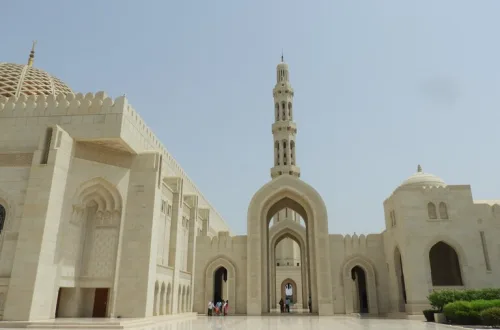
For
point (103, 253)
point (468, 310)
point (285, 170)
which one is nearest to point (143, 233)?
point (103, 253)

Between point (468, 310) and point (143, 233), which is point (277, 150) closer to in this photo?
point (143, 233)

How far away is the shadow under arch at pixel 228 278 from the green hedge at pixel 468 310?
1268 cm

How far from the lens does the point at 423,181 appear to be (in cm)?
2136

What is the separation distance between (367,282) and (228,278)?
8880 millimetres

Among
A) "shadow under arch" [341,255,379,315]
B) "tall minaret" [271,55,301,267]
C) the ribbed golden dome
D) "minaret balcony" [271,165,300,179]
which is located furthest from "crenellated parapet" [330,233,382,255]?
the ribbed golden dome

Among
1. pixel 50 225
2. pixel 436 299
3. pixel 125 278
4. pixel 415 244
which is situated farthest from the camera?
pixel 415 244

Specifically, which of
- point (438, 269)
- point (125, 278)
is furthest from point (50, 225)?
point (438, 269)

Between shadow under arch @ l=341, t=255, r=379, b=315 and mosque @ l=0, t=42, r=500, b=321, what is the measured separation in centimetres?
7

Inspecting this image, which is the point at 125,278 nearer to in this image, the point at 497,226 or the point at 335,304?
the point at 335,304

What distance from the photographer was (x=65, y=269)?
14727mm

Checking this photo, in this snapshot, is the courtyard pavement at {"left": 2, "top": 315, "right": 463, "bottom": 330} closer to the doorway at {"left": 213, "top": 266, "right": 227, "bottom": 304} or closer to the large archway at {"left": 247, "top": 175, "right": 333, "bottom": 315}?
the large archway at {"left": 247, "top": 175, "right": 333, "bottom": 315}

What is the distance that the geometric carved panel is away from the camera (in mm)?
15438

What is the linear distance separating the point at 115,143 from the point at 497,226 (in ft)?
66.9

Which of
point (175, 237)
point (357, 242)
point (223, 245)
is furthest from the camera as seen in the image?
point (223, 245)
